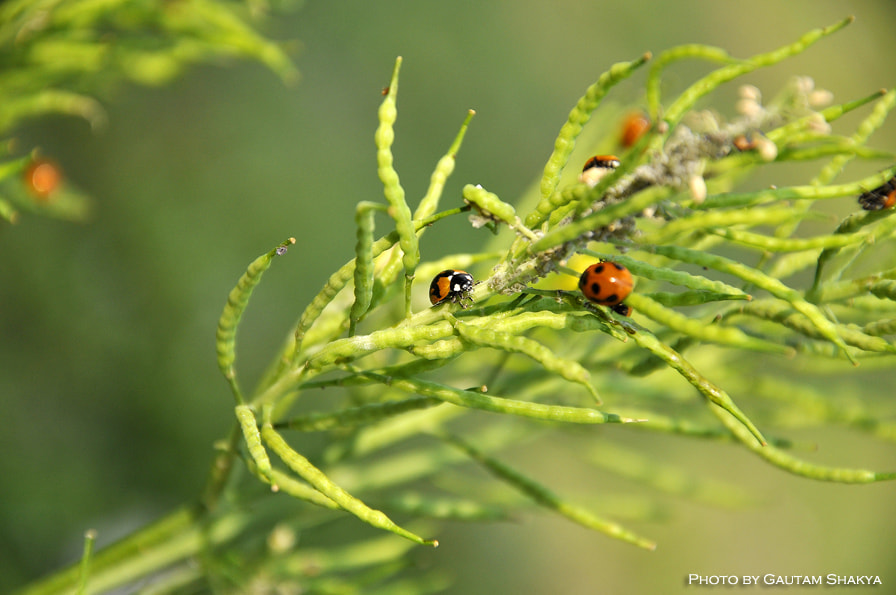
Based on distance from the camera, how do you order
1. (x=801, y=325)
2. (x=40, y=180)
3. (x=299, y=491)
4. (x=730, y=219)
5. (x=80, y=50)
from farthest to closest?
(x=40, y=180)
(x=80, y=50)
(x=801, y=325)
(x=299, y=491)
(x=730, y=219)

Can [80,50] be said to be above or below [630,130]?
above

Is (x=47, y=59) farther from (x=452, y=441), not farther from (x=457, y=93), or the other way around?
(x=457, y=93)

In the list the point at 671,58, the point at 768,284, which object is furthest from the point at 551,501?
the point at 671,58

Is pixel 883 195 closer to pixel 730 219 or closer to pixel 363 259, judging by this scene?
pixel 730 219

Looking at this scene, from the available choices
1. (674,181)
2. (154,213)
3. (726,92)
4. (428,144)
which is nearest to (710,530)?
(428,144)

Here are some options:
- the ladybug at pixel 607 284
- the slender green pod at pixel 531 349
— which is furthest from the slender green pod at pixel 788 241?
the slender green pod at pixel 531 349

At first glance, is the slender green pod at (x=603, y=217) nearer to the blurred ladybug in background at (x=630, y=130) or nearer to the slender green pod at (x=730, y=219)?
the slender green pod at (x=730, y=219)

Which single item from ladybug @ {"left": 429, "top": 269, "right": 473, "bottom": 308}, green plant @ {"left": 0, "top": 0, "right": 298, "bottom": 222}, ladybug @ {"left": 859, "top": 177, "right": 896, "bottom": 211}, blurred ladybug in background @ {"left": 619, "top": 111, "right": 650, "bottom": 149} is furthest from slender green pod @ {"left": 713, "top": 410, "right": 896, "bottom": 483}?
green plant @ {"left": 0, "top": 0, "right": 298, "bottom": 222}

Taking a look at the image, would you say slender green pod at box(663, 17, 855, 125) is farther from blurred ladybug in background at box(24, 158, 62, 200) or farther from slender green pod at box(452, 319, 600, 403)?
blurred ladybug in background at box(24, 158, 62, 200)
